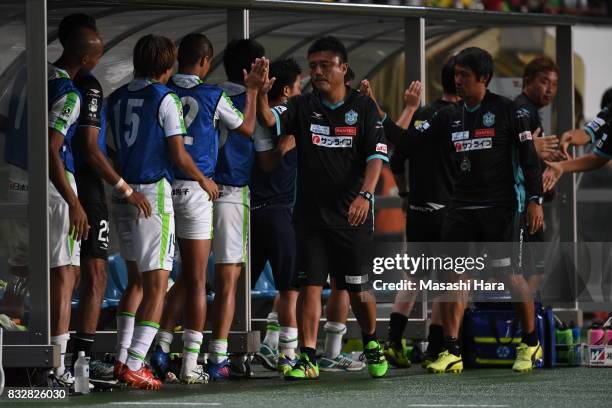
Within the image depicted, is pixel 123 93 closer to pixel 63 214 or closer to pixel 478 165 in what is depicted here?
pixel 63 214

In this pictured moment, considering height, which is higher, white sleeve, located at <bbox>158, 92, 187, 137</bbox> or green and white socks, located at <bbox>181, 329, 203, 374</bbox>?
white sleeve, located at <bbox>158, 92, 187, 137</bbox>

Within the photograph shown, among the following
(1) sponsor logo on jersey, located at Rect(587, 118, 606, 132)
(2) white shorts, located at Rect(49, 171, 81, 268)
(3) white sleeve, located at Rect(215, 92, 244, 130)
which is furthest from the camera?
(1) sponsor logo on jersey, located at Rect(587, 118, 606, 132)

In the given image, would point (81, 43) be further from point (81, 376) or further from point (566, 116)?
point (566, 116)

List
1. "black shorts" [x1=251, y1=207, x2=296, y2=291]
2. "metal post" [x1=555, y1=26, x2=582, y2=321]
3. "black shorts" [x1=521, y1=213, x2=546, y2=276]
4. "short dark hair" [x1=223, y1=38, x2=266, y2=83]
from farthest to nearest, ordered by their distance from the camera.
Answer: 1. "metal post" [x1=555, y1=26, x2=582, y2=321]
2. "black shorts" [x1=521, y1=213, x2=546, y2=276]
3. "black shorts" [x1=251, y1=207, x2=296, y2=291]
4. "short dark hair" [x1=223, y1=38, x2=266, y2=83]

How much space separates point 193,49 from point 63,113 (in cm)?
109

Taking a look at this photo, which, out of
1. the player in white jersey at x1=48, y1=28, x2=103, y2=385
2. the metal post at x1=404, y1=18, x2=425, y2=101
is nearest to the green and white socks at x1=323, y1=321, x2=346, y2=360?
the player in white jersey at x1=48, y1=28, x2=103, y2=385

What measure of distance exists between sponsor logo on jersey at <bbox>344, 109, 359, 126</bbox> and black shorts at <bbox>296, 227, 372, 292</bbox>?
64cm

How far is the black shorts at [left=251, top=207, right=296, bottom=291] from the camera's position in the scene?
1059cm

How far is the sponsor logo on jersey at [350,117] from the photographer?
10023 mm

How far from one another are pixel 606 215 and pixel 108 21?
327 inches

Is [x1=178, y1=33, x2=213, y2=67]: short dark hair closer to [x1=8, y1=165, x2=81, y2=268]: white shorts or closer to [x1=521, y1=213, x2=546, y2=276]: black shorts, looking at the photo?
[x1=8, y1=165, x2=81, y2=268]: white shorts

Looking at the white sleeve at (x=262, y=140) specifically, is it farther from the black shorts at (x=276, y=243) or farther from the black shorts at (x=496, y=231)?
the black shorts at (x=496, y=231)

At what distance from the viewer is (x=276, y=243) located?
10633 millimetres

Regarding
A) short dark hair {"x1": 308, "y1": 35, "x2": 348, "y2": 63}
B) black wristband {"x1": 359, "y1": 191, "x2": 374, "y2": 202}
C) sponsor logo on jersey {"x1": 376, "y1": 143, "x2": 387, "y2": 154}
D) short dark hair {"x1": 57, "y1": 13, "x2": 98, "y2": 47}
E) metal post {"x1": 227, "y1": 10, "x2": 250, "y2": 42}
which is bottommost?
black wristband {"x1": 359, "y1": 191, "x2": 374, "y2": 202}
